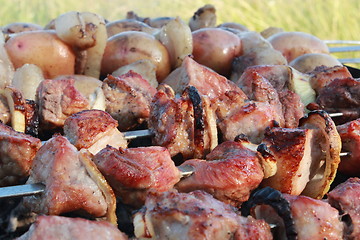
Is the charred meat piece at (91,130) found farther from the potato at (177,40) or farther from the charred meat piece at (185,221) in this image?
the potato at (177,40)

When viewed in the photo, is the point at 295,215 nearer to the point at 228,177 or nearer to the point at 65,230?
the point at 228,177

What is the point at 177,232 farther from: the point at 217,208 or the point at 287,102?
the point at 287,102

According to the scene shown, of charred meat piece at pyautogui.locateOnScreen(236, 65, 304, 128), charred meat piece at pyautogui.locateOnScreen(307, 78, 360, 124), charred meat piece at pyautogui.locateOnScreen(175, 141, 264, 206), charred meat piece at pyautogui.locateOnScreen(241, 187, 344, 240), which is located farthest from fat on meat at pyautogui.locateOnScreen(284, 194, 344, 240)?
charred meat piece at pyautogui.locateOnScreen(307, 78, 360, 124)

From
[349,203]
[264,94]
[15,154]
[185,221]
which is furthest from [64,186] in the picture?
[264,94]

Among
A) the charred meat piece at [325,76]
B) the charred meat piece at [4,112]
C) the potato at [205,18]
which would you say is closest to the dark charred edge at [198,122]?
the charred meat piece at [4,112]

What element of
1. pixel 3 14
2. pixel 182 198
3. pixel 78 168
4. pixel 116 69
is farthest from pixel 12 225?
pixel 3 14

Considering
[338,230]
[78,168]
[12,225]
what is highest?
[78,168]
